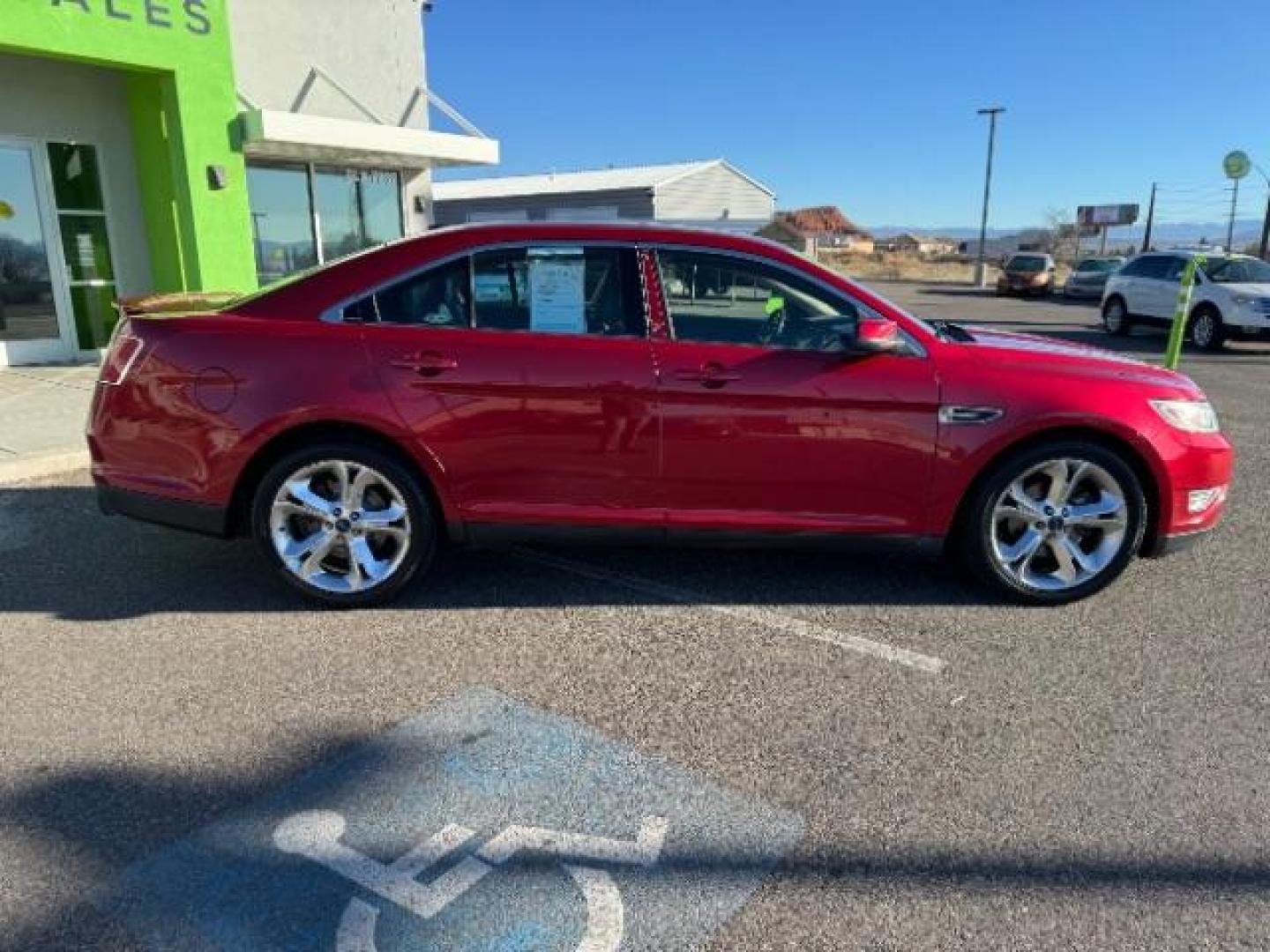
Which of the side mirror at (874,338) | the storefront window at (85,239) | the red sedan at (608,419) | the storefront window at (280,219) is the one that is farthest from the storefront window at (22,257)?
the side mirror at (874,338)

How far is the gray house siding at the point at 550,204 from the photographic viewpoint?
120 ft

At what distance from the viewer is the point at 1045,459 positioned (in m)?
3.91

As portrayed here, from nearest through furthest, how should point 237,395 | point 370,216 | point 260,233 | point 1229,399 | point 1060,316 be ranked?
point 237,395 → point 1229,399 → point 260,233 → point 370,216 → point 1060,316

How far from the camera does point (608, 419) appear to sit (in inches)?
150

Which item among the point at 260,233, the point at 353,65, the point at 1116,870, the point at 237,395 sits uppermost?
the point at 353,65

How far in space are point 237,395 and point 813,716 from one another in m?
2.70

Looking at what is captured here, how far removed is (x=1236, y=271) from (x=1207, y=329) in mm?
1318

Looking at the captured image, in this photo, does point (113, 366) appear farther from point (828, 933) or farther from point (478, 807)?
point (828, 933)

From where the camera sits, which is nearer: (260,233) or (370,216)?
(260,233)

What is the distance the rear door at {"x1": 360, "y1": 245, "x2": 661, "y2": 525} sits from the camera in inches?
149

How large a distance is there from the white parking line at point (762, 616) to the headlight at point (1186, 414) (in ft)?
5.18

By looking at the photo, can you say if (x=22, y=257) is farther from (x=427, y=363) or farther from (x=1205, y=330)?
Answer: (x=1205, y=330)

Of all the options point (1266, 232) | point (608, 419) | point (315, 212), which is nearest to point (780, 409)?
point (608, 419)

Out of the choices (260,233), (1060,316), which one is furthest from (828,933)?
(1060,316)
